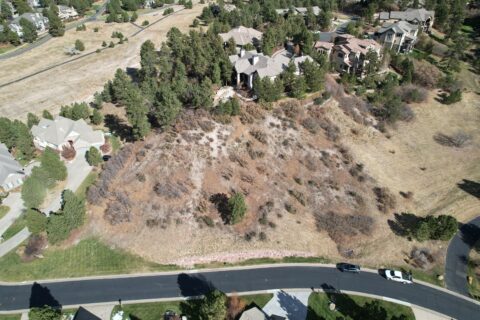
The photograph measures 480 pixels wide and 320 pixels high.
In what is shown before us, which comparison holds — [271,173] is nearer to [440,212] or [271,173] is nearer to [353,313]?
[353,313]

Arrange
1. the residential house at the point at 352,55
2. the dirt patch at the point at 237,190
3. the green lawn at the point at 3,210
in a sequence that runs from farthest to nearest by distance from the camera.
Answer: the residential house at the point at 352,55 < the green lawn at the point at 3,210 < the dirt patch at the point at 237,190

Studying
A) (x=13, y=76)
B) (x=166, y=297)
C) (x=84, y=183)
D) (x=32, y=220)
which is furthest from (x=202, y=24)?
(x=166, y=297)

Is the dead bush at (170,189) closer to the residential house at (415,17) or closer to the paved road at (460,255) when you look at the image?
the paved road at (460,255)

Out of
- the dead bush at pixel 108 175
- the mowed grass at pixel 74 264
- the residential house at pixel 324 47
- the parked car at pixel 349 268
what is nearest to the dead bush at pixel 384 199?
the parked car at pixel 349 268

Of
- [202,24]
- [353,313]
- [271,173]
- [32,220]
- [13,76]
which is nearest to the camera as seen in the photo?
[353,313]

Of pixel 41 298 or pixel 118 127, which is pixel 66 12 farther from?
pixel 41 298
